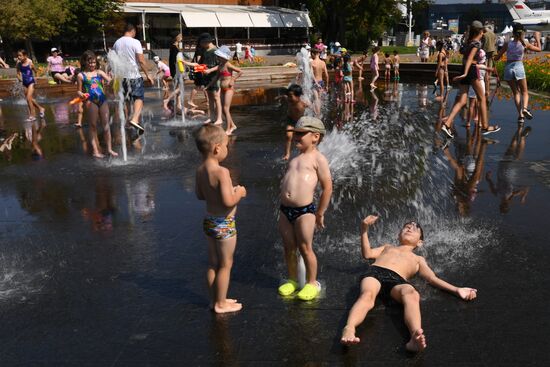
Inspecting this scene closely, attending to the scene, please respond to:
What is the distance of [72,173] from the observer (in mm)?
8047

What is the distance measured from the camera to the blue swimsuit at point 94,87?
8.66 metres

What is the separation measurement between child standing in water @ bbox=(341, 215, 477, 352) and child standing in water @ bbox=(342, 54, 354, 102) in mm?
12337

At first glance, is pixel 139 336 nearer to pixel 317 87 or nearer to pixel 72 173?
pixel 72 173

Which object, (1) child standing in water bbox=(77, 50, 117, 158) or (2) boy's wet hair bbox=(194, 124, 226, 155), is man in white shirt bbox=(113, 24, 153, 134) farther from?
(2) boy's wet hair bbox=(194, 124, 226, 155)

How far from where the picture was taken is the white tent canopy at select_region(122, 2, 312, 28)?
46.3 metres

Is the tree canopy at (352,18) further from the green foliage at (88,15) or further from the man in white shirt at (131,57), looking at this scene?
the man in white shirt at (131,57)

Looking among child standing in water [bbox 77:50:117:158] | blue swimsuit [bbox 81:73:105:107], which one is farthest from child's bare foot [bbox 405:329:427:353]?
blue swimsuit [bbox 81:73:105:107]

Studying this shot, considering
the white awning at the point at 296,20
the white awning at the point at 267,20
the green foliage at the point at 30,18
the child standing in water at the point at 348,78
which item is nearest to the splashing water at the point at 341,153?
the child standing in water at the point at 348,78

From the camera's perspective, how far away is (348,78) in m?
16.5

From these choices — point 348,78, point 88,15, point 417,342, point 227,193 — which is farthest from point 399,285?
point 88,15

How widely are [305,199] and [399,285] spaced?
85cm


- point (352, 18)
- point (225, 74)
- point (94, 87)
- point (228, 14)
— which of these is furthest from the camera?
point (352, 18)

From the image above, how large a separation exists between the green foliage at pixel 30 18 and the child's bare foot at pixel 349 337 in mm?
34565

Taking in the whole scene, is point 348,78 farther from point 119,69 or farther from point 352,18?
point 352,18
